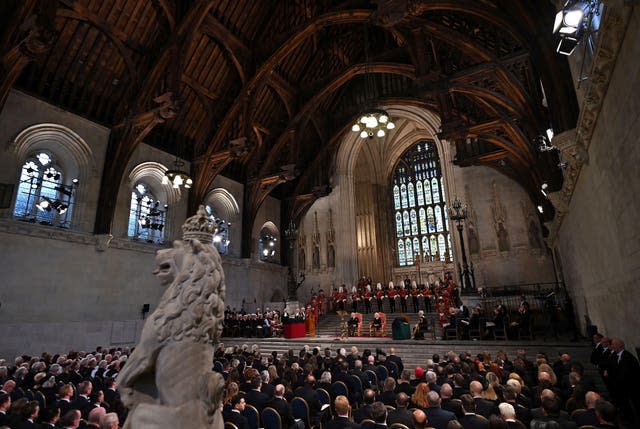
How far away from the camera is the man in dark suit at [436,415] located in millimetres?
3340

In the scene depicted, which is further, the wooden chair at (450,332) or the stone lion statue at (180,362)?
the wooden chair at (450,332)

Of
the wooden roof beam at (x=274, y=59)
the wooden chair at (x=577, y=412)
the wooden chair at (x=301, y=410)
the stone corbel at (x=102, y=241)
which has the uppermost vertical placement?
the wooden roof beam at (x=274, y=59)

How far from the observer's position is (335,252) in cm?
2283

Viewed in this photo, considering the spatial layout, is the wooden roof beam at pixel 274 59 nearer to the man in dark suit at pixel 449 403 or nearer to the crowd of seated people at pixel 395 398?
the crowd of seated people at pixel 395 398

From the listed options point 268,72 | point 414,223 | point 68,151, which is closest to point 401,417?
point 68,151

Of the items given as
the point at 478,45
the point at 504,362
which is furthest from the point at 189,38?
the point at 504,362

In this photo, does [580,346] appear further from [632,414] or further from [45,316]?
[45,316]

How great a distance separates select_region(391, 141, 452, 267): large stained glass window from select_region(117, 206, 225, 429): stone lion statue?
23184mm

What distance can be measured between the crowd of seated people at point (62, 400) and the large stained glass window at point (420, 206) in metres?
20.6

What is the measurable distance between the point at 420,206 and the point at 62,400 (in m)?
23.7

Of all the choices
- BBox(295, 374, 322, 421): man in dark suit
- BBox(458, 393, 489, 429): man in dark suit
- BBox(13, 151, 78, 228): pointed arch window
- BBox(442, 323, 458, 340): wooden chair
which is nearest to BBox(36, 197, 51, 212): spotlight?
BBox(13, 151, 78, 228): pointed arch window

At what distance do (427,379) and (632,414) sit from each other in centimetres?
257

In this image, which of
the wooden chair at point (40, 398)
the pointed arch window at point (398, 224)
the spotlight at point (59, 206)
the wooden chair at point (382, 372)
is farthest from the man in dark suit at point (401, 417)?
the pointed arch window at point (398, 224)

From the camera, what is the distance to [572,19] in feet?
11.8
